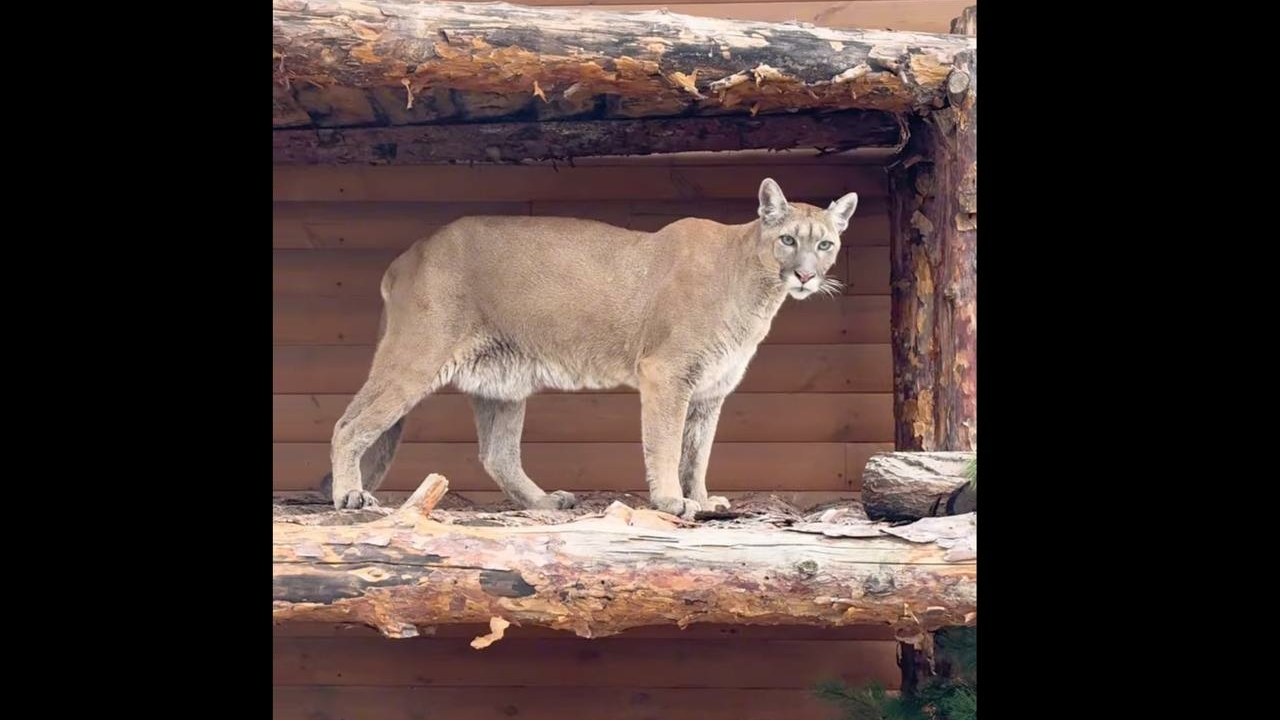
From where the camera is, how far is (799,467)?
425cm

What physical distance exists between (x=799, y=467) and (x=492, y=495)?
1126 mm

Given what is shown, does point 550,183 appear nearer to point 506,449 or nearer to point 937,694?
point 506,449

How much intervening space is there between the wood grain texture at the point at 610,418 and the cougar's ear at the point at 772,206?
961 mm

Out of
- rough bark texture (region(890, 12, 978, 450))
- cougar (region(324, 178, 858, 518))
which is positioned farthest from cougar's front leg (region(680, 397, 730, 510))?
rough bark texture (region(890, 12, 978, 450))

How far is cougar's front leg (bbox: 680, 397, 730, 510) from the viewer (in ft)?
12.2

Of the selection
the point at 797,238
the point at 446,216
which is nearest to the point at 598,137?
the point at 797,238

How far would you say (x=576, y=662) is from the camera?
171 inches

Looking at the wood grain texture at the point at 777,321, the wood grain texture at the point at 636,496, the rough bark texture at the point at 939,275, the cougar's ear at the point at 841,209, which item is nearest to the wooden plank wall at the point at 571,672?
the wood grain texture at the point at 636,496

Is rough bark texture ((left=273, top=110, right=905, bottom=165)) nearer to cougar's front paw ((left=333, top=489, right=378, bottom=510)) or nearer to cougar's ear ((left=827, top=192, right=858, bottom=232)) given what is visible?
cougar's ear ((left=827, top=192, right=858, bottom=232))

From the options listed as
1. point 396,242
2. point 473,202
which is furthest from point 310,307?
point 473,202

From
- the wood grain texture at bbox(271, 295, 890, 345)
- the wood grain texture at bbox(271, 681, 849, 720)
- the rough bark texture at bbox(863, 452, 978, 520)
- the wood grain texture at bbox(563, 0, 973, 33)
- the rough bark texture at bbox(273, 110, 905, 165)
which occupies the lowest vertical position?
the wood grain texture at bbox(271, 681, 849, 720)

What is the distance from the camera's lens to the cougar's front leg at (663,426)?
3459 millimetres

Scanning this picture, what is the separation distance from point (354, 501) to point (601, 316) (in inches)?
36.8

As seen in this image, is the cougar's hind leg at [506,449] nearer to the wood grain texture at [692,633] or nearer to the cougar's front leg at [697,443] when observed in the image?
the cougar's front leg at [697,443]
